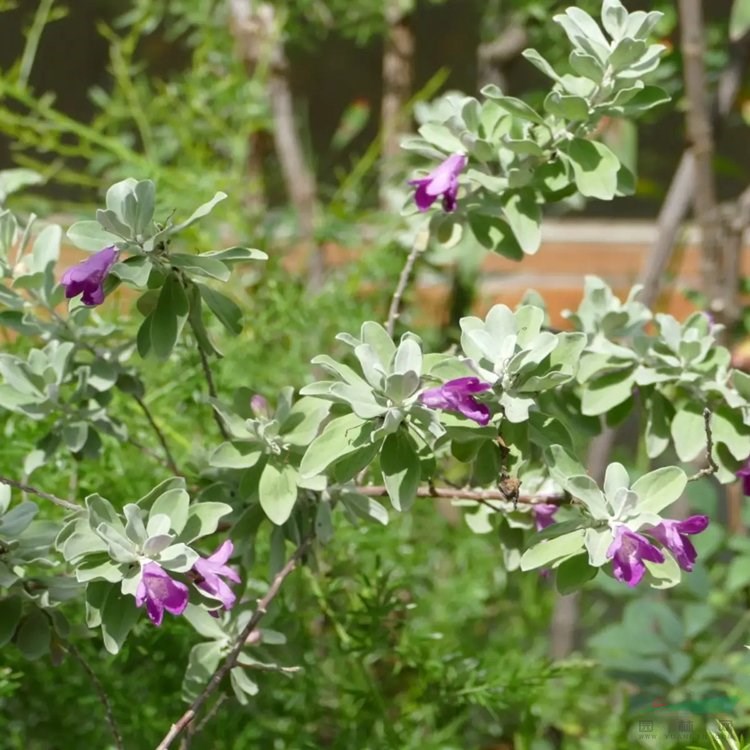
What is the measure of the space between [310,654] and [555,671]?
0.67ft

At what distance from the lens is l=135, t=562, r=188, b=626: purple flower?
46 centimetres

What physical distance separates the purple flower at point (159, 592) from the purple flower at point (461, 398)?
138 millimetres

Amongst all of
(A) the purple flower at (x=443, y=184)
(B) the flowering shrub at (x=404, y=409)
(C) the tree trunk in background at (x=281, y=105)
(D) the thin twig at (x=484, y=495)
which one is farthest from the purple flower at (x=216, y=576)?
(C) the tree trunk in background at (x=281, y=105)

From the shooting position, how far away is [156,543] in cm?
47

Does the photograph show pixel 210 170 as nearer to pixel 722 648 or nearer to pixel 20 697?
pixel 20 697

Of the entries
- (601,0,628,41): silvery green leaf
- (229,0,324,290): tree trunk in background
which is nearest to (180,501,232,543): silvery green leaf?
(601,0,628,41): silvery green leaf

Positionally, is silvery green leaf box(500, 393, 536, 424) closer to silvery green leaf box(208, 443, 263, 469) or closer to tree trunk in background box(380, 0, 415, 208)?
silvery green leaf box(208, 443, 263, 469)

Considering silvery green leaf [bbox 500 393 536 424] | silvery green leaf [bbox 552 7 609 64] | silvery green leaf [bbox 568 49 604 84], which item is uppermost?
silvery green leaf [bbox 552 7 609 64]

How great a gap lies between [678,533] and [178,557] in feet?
0.77

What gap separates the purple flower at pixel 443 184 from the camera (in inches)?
22.3

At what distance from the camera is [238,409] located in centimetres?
58

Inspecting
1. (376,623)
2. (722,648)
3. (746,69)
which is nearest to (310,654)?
(376,623)

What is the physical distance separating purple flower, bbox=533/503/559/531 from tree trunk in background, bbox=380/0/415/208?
2.17ft

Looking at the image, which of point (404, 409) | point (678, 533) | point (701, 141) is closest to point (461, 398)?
point (404, 409)
